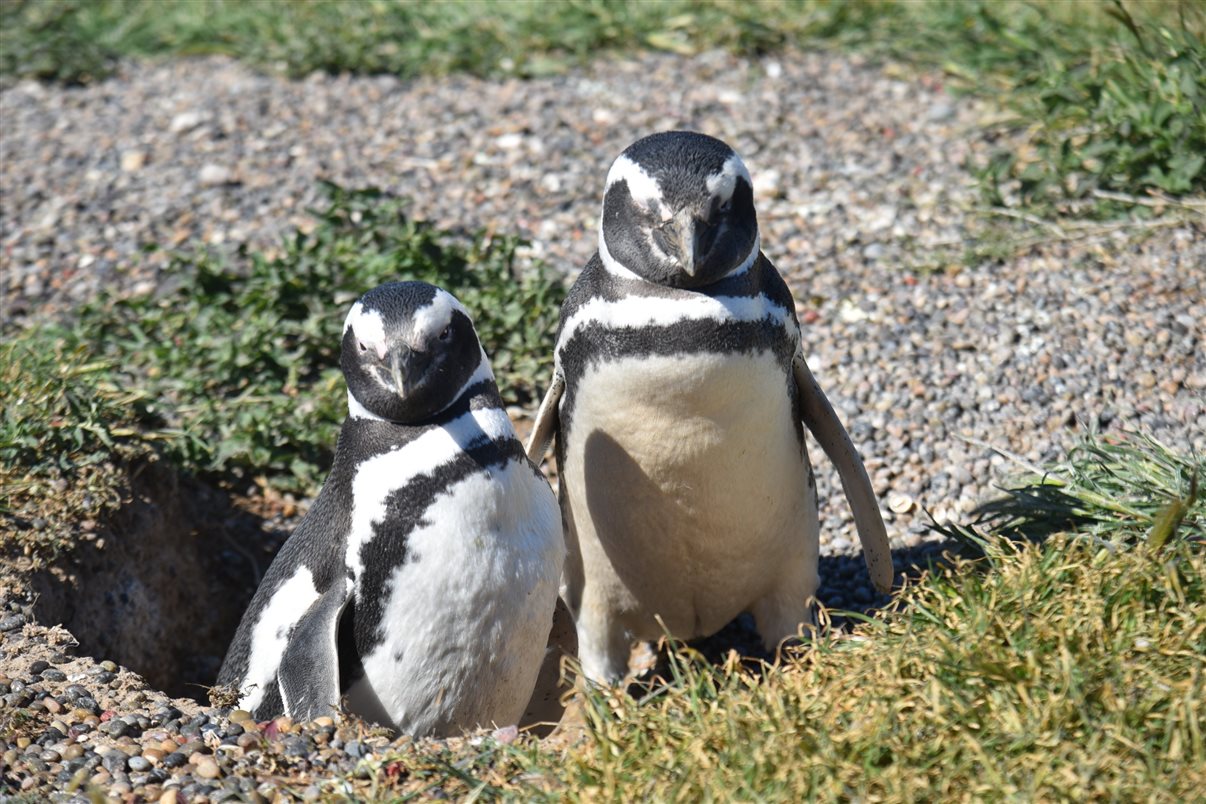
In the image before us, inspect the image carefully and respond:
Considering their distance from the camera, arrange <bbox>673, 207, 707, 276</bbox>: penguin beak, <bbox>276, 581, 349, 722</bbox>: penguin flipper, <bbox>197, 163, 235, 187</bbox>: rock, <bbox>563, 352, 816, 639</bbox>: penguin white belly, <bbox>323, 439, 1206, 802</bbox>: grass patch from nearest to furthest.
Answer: <bbox>323, 439, 1206, 802</bbox>: grass patch → <bbox>276, 581, 349, 722</bbox>: penguin flipper → <bbox>673, 207, 707, 276</bbox>: penguin beak → <bbox>563, 352, 816, 639</bbox>: penguin white belly → <bbox>197, 163, 235, 187</bbox>: rock

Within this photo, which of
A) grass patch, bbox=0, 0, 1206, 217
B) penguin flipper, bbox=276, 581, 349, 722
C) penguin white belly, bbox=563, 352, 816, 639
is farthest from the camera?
grass patch, bbox=0, 0, 1206, 217

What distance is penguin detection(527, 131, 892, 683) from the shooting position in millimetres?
3188

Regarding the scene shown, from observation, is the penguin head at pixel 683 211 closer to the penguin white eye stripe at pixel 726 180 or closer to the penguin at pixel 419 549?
the penguin white eye stripe at pixel 726 180

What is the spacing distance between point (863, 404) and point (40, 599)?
8.01 ft

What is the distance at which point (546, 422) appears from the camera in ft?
12.1

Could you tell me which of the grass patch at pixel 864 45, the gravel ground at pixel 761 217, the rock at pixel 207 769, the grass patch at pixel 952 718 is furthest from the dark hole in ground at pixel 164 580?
the grass patch at pixel 864 45

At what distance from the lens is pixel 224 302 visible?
4.91 meters

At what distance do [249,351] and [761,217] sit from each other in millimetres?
1992

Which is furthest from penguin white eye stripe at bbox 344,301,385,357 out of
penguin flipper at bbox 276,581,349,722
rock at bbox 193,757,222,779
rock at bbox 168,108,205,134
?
rock at bbox 168,108,205,134

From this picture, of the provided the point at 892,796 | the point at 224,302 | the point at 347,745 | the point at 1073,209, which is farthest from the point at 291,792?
the point at 1073,209

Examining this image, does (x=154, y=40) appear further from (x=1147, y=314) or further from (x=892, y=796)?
(x=892, y=796)

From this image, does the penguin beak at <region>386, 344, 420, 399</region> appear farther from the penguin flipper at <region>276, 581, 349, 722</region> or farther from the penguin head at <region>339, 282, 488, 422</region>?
the penguin flipper at <region>276, 581, 349, 722</region>

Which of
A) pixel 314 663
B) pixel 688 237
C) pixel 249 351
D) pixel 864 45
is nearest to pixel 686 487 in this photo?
pixel 688 237

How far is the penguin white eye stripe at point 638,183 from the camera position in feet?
10.4
